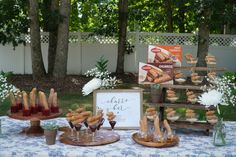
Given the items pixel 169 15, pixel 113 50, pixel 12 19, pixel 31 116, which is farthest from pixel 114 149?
pixel 169 15

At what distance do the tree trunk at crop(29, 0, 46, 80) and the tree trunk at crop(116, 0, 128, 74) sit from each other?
2.27 meters

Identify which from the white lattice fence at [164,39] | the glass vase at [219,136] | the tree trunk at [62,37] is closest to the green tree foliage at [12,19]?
the tree trunk at [62,37]

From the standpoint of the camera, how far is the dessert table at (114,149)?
91.3 inches

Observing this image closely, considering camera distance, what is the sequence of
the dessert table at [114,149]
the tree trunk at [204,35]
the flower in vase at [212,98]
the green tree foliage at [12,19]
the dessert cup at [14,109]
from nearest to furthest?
the dessert table at [114,149]
the flower in vase at [212,98]
the dessert cup at [14,109]
the tree trunk at [204,35]
the green tree foliage at [12,19]

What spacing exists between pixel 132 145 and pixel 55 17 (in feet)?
22.7

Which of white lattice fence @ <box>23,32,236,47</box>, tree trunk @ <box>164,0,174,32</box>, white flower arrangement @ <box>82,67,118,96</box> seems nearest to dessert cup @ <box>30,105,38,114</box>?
white flower arrangement @ <box>82,67,118,96</box>

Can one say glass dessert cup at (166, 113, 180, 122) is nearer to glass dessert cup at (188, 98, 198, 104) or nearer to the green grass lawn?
glass dessert cup at (188, 98, 198, 104)

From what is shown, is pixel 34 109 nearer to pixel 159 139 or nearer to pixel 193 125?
pixel 159 139

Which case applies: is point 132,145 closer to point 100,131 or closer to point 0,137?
point 100,131

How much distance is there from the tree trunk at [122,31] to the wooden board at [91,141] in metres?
8.17

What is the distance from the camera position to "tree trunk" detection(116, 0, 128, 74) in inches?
419

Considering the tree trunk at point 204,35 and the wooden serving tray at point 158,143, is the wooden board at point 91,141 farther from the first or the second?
the tree trunk at point 204,35

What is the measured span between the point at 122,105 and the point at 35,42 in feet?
21.7

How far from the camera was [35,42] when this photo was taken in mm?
9156
